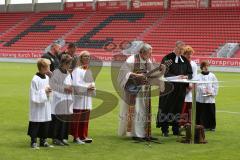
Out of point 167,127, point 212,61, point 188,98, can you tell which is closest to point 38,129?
point 167,127

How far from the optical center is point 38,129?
10.1 meters

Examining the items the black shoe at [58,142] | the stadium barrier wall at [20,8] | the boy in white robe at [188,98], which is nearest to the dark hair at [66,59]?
the black shoe at [58,142]

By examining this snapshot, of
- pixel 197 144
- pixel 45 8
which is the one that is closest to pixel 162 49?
pixel 45 8

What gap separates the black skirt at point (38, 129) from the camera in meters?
10.0

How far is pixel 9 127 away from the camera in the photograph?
498 inches

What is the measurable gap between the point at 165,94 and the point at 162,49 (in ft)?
114

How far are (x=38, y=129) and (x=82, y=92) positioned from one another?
3.83 feet

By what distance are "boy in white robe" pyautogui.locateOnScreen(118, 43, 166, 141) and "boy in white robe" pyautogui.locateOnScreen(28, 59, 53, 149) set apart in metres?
1.68

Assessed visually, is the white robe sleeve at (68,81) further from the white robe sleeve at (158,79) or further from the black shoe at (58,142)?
the white robe sleeve at (158,79)

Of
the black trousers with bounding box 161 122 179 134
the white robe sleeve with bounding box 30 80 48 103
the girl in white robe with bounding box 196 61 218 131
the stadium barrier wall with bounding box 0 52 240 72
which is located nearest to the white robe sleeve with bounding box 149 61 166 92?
the black trousers with bounding box 161 122 179 134

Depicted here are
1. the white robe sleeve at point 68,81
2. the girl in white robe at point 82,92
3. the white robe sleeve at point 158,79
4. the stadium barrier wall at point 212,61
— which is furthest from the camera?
the stadium barrier wall at point 212,61

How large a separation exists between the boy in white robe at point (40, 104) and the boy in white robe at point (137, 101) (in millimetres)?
1680

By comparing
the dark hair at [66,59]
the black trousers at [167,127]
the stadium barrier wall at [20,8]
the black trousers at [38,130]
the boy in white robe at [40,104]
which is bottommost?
the black trousers at [167,127]

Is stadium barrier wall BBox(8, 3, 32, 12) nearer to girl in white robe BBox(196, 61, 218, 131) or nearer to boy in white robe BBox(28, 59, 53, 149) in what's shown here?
girl in white robe BBox(196, 61, 218, 131)
